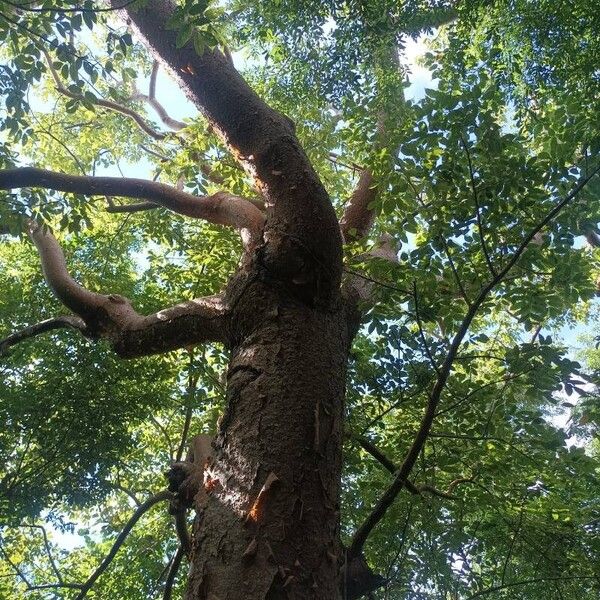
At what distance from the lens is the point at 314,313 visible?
2205 millimetres

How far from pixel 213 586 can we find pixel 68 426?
11.3 feet

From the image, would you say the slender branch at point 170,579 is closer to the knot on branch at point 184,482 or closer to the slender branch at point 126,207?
the knot on branch at point 184,482

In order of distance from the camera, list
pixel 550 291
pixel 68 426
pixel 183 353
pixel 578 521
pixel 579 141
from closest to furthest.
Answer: pixel 579 141
pixel 550 291
pixel 578 521
pixel 68 426
pixel 183 353

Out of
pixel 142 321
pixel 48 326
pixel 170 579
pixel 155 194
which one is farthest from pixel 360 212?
pixel 170 579

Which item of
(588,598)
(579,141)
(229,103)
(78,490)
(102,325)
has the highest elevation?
(579,141)

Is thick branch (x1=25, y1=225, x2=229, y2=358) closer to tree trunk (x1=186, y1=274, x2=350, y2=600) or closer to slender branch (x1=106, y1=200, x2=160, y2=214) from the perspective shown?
tree trunk (x1=186, y1=274, x2=350, y2=600)

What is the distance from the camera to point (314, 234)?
2285 mm

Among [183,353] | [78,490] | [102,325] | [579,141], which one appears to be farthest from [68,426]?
[579,141]

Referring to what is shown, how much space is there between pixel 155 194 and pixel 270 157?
3.13ft

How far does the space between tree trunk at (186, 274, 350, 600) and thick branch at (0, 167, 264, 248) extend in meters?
0.84

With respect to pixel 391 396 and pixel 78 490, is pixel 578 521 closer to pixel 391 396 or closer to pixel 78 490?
pixel 391 396

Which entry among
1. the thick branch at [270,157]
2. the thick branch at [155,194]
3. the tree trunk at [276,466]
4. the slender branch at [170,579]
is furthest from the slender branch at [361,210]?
the slender branch at [170,579]

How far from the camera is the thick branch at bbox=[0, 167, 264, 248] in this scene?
274 centimetres

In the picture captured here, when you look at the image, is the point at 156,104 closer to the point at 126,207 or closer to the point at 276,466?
the point at 126,207
